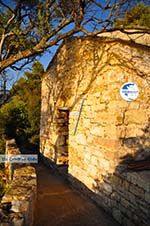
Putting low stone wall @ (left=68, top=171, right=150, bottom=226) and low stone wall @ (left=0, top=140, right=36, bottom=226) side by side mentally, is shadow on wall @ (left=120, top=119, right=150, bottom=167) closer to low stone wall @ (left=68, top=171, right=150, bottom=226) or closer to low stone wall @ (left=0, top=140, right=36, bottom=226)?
low stone wall @ (left=68, top=171, right=150, bottom=226)

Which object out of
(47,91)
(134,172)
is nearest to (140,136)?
(134,172)

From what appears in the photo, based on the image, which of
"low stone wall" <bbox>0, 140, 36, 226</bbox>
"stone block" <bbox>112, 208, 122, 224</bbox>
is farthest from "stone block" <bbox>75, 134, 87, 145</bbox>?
"low stone wall" <bbox>0, 140, 36, 226</bbox>

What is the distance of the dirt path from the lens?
5.07 metres

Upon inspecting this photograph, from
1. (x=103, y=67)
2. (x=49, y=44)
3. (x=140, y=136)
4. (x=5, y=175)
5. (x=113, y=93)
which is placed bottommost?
(x=5, y=175)

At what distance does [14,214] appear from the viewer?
9.69ft

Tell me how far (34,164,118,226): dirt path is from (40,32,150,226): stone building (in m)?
0.25

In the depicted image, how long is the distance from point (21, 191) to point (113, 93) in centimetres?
284

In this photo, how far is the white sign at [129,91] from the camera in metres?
5.45

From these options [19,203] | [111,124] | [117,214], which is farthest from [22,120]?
[19,203]

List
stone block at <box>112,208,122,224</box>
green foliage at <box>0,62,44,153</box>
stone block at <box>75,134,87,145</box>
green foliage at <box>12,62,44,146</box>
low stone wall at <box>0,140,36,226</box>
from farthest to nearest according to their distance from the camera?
green foliage at <box>12,62,44,146</box> < green foliage at <box>0,62,44,153</box> < stone block at <box>75,134,87,145</box> < stone block at <box>112,208,122,224</box> < low stone wall at <box>0,140,36,226</box>

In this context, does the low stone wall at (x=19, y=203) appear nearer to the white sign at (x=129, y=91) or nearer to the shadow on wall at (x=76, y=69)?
the white sign at (x=129, y=91)

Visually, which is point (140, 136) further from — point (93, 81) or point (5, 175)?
point (5, 175)

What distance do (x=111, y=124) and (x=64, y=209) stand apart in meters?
2.09

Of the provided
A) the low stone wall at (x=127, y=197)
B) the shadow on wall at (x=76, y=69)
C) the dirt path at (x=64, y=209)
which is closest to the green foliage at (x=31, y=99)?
the shadow on wall at (x=76, y=69)
